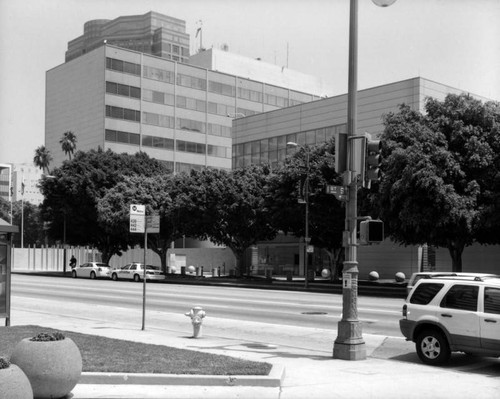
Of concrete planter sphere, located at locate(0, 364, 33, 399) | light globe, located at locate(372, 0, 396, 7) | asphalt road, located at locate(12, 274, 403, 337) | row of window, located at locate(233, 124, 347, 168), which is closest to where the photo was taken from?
concrete planter sphere, located at locate(0, 364, 33, 399)

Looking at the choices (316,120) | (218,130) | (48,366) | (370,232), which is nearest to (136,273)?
(316,120)

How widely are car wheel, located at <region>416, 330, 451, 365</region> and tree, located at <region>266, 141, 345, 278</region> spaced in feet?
82.9

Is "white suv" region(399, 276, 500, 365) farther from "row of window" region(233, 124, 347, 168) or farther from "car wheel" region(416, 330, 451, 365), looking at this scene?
"row of window" region(233, 124, 347, 168)

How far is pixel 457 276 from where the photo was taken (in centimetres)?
1177

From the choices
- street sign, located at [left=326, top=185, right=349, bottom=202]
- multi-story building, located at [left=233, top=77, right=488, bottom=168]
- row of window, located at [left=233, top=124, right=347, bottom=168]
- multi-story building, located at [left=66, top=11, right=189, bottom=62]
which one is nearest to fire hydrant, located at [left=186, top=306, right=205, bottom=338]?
street sign, located at [left=326, top=185, right=349, bottom=202]

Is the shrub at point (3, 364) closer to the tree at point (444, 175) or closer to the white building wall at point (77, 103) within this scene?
the tree at point (444, 175)

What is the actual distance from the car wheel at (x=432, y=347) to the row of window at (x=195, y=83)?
76.7 m

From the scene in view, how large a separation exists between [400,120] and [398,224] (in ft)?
18.1

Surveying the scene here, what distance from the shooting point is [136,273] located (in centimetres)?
4650

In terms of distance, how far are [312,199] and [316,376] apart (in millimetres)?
29304

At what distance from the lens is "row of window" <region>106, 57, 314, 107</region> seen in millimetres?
84000

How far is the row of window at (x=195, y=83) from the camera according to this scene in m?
84.0

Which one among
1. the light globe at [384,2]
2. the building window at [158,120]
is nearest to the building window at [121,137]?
the building window at [158,120]

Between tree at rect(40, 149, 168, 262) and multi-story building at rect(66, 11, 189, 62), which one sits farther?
multi-story building at rect(66, 11, 189, 62)
